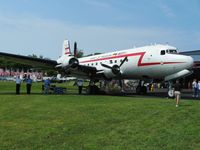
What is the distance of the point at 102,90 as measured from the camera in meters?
32.9

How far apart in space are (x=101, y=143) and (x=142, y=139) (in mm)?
1288

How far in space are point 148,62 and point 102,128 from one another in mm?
15463

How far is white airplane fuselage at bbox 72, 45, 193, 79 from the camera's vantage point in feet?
82.5

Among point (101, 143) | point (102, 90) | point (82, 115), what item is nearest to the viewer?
point (101, 143)

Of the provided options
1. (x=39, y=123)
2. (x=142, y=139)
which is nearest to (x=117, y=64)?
(x=39, y=123)

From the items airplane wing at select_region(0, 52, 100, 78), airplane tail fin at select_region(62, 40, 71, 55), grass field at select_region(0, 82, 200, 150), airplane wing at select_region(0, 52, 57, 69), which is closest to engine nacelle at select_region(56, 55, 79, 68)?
airplane wing at select_region(0, 52, 100, 78)

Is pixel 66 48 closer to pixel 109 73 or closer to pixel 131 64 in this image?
pixel 109 73

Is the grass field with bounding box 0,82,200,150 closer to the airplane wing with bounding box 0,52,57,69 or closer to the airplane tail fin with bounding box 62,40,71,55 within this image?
the airplane wing with bounding box 0,52,57,69

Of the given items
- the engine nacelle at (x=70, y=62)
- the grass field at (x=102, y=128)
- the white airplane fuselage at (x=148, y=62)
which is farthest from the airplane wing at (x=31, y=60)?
the grass field at (x=102, y=128)

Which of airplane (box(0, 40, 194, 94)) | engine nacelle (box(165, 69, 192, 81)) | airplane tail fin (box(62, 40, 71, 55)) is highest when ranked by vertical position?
airplane tail fin (box(62, 40, 71, 55))

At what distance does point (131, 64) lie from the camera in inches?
1133

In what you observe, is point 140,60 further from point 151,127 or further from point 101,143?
point 101,143

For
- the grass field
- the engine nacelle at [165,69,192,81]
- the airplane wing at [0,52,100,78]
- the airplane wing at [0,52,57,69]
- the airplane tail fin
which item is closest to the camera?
the grass field

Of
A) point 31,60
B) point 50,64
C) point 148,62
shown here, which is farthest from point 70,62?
point 148,62
